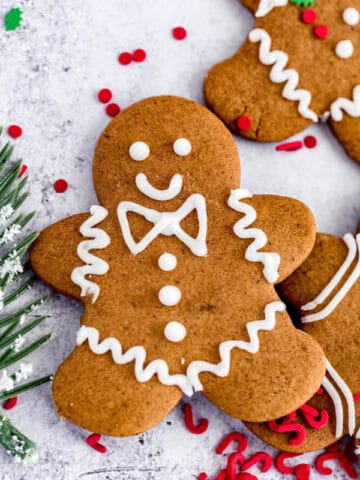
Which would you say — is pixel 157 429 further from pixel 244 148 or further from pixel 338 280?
pixel 244 148

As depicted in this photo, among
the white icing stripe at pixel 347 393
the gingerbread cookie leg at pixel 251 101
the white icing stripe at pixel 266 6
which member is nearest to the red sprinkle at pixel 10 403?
the white icing stripe at pixel 347 393

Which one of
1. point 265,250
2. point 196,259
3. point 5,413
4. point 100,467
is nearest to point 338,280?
point 265,250

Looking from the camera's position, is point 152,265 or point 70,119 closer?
point 152,265

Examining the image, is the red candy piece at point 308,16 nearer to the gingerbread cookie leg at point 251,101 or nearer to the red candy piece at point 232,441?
the gingerbread cookie leg at point 251,101

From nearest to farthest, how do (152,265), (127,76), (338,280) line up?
(152,265), (338,280), (127,76)

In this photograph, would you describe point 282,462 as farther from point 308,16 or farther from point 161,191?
point 308,16

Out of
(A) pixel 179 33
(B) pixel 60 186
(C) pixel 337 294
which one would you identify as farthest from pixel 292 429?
(A) pixel 179 33
